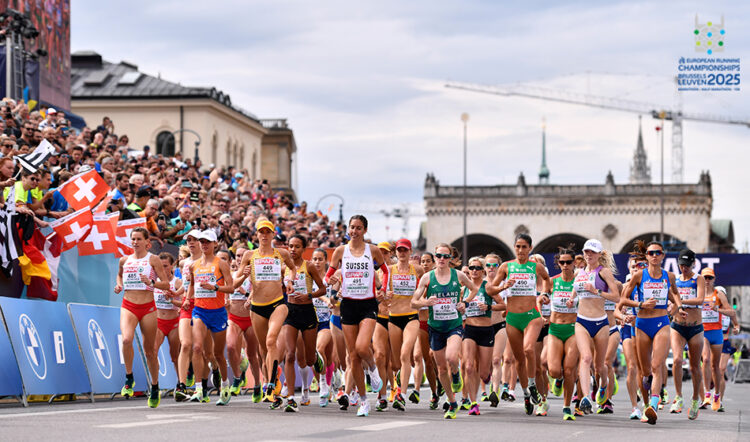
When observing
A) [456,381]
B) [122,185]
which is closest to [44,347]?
[456,381]

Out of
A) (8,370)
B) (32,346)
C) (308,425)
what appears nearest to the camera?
(308,425)

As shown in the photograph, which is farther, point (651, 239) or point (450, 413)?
point (651, 239)

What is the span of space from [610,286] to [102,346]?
7055mm

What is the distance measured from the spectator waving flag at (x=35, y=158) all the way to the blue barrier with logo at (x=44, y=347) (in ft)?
7.42

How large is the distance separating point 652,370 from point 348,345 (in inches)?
149

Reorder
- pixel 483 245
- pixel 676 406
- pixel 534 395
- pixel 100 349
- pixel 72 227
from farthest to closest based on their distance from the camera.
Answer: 1. pixel 483 245
2. pixel 676 406
3. pixel 72 227
4. pixel 100 349
5. pixel 534 395

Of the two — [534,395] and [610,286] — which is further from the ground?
[610,286]

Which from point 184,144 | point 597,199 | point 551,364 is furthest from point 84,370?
point 597,199

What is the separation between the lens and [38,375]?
16.3m

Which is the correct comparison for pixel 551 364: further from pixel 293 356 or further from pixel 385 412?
pixel 293 356

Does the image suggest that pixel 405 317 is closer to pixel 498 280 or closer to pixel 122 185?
pixel 498 280

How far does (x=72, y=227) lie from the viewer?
60.6 ft

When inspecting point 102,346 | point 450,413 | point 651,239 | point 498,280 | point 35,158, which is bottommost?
point 450,413

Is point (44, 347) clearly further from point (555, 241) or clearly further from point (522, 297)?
point (555, 241)
